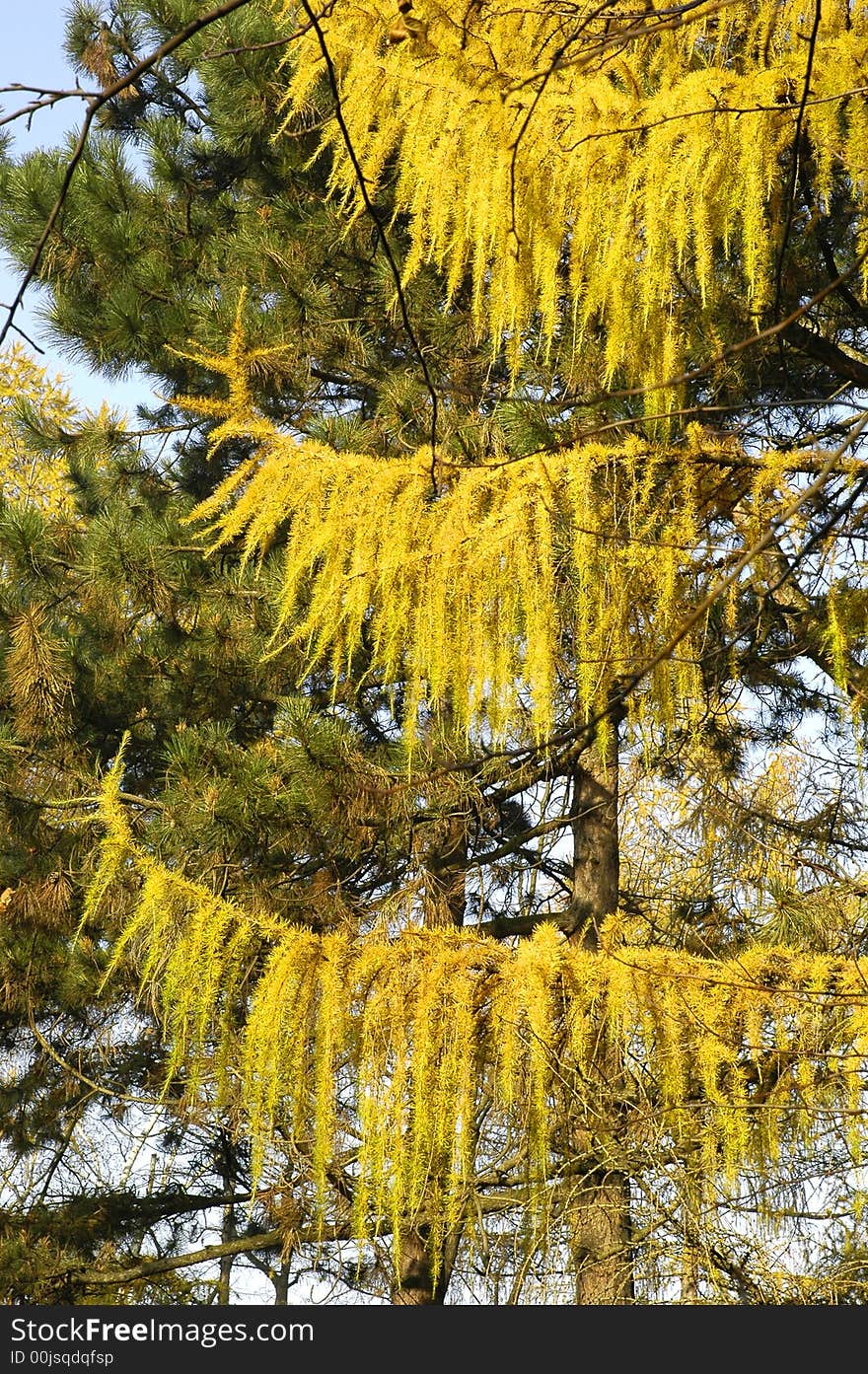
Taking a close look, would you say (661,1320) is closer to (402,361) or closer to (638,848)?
(402,361)

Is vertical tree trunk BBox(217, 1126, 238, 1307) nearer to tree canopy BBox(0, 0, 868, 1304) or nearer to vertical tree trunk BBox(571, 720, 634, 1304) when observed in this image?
tree canopy BBox(0, 0, 868, 1304)

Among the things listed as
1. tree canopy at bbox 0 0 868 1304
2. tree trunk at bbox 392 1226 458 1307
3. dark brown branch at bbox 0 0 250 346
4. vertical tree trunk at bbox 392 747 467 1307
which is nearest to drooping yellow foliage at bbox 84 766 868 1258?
tree canopy at bbox 0 0 868 1304

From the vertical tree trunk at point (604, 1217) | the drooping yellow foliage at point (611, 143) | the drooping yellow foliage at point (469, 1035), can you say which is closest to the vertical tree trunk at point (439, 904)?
the vertical tree trunk at point (604, 1217)

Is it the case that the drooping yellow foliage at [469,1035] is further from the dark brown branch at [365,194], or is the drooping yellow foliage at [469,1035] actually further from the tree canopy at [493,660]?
the dark brown branch at [365,194]

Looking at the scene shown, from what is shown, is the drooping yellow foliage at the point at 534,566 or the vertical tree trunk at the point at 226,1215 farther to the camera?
the vertical tree trunk at the point at 226,1215

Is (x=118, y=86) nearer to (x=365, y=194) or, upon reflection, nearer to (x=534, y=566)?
(x=365, y=194)

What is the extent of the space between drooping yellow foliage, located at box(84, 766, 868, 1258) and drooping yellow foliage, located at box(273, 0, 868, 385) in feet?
5.71

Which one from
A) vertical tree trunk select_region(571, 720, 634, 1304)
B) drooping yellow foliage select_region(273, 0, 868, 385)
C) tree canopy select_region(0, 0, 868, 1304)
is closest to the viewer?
drooping yellow foliage select_region(273, 0, 868, 385)

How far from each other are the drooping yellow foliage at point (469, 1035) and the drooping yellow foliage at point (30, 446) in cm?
338

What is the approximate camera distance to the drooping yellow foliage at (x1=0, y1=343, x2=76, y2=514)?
22.5 feet

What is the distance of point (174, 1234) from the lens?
675 cm

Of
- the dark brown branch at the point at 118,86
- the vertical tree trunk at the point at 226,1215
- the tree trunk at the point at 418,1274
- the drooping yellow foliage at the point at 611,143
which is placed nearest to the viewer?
the dark brown branch at the point at 118,86

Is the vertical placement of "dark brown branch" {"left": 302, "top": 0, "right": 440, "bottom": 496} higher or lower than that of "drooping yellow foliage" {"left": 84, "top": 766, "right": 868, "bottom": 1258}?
higher

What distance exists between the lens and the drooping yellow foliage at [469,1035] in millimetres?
3713
